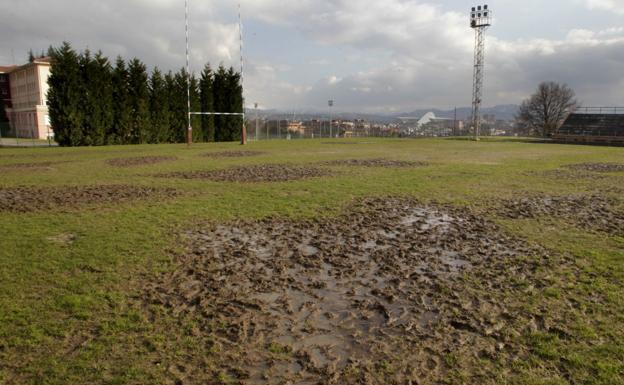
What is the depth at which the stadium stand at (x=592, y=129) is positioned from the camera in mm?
44719

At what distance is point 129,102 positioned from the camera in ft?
109

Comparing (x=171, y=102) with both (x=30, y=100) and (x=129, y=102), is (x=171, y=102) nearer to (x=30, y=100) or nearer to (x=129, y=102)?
(x=129, y=102)

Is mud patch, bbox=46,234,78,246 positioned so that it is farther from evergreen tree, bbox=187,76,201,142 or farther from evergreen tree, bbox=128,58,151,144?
evergreen tree, bbox=187,76,201,142

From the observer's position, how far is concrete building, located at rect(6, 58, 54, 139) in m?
51.3

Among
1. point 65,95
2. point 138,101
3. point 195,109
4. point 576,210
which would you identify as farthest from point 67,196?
point 195,109

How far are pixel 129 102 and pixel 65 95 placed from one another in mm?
4407

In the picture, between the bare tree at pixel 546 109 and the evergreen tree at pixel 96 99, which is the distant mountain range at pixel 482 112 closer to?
the bare tree at pixel 546 109

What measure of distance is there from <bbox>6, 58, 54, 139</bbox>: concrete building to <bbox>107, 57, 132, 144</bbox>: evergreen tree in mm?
17359

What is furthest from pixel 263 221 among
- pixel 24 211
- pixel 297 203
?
→ pixel 24 211

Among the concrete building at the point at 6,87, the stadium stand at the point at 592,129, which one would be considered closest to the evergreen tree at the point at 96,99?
the stadium stand at the point at 592,129

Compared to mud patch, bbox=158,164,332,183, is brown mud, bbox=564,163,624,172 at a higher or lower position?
lower

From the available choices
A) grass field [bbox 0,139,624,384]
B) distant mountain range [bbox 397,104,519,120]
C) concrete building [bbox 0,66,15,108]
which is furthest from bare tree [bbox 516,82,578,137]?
concrete building [bbox 0,66,15,108]

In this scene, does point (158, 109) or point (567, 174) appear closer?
point (567, 174)

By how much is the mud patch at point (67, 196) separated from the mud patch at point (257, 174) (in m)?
2.65
